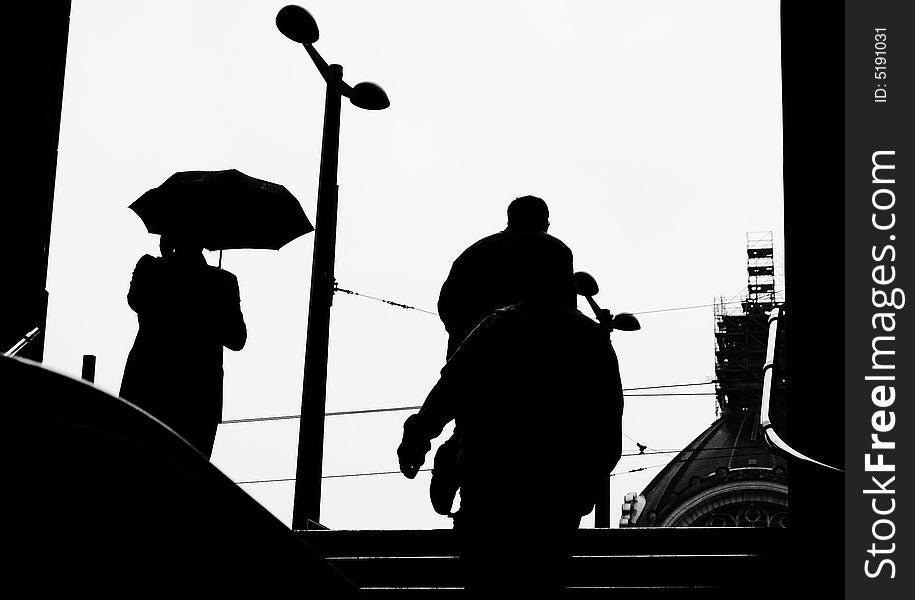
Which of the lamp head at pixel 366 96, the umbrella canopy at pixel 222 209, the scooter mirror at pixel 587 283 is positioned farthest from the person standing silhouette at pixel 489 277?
the scooter mirror at pixel 587 283

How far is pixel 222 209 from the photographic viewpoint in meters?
7.67

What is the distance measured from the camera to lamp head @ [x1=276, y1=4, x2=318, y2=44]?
1052cm

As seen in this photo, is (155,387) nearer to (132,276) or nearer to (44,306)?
(132,276)

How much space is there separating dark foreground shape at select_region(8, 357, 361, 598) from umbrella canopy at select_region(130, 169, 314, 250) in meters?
4.92

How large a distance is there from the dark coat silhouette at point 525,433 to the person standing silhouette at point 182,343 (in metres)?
2.44

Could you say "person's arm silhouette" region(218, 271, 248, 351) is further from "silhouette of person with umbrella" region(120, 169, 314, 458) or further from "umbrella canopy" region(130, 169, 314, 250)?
"umbrella canopy" region(130, 169, 314, 250)

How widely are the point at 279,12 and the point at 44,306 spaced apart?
3849 millimetres

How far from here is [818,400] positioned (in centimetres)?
675

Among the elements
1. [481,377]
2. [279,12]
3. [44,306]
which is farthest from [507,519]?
[279,12]

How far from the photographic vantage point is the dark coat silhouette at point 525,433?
3748 millimetres

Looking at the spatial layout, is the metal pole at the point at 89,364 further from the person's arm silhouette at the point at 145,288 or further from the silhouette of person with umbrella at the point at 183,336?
the person's arm silhouette at the point at 145,288

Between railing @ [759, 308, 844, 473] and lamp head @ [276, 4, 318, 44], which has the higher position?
lamp head @ [276, 4, 318, 44]

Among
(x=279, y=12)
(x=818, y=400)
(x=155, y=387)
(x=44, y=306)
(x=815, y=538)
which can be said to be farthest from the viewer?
(x=279, y=12)

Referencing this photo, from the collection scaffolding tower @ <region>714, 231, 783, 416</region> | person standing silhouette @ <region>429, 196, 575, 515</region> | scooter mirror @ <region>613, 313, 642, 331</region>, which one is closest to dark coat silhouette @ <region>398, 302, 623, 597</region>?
person standing silhouette @ <region>429, 196, 575, 515</region>
